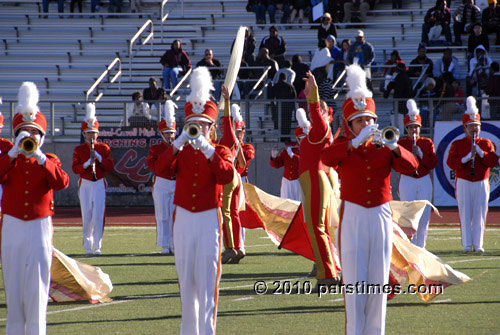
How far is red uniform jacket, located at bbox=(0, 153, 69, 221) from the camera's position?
623cm

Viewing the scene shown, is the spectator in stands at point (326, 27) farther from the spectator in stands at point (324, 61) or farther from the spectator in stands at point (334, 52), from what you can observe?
the spectator in stands at point (324, 61)

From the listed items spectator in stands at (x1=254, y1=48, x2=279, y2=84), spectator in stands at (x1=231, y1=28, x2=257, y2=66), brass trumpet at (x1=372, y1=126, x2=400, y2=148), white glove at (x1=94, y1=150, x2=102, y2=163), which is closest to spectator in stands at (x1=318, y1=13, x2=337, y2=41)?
spectator in stands at (x1=254, y1=48, x2=279, y2=84)

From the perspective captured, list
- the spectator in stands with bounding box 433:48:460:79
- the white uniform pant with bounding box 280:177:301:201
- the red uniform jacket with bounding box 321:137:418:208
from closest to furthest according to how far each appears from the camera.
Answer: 1. the red uniform jacket with bounding box 321:137:418:208
2. the white uniform pant with bounding box 280:177:301:201
3. the spectator in stands with bounding box 433:48:460:79

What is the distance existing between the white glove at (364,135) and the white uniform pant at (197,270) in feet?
4.06

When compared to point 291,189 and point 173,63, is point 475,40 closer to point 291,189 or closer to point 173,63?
point 173,63

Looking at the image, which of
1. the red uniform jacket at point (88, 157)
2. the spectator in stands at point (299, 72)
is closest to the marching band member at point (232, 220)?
the red uniform jacket at point (88, 157)

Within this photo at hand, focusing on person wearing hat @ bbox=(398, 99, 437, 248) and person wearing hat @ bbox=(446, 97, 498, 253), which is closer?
person wearing hat @ bbox=(398, 99, 437, 248)

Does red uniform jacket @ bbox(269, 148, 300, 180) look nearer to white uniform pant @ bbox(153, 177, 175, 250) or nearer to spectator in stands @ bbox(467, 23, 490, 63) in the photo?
white uniform pant @ bbox(153, 177, 175, 250)

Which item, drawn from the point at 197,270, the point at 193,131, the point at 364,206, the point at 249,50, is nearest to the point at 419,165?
the point at 364,206

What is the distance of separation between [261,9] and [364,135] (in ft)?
66.5

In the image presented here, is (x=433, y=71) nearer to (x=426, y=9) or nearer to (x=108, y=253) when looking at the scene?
(x=426, y=9)

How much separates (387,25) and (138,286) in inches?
677

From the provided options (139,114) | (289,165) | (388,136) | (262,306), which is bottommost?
(289,165)

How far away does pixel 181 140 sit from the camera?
6.15 meters
